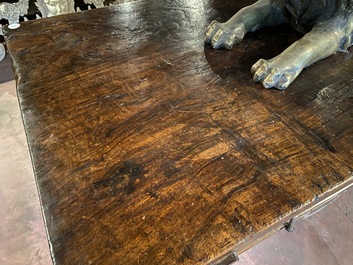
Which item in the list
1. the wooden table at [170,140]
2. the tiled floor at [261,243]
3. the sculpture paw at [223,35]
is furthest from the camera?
the tiled floor at [261,243]

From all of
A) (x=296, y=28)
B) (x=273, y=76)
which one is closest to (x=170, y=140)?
(x=273, y=76)

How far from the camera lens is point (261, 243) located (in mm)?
1101

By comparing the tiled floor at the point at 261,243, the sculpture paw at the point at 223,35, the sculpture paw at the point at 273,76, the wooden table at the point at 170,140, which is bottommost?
→ the tiled floor at the point at 261,243

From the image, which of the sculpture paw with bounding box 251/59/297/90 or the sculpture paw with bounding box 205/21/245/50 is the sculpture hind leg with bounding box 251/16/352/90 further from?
the sculpture paw with bounding box 205/21/245/50

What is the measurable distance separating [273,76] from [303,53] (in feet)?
0.35

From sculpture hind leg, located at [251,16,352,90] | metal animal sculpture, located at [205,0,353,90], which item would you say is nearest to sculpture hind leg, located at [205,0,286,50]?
metal animal sculpture, located at [205,0,353,90]

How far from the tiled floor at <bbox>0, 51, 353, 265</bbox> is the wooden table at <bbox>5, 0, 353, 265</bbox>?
429mm

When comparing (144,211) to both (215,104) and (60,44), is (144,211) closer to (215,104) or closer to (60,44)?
(215,104)

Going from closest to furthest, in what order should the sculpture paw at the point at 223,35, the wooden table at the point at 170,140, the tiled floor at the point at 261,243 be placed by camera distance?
the wooden table at the point at 170,140
the sculpture paw at the point at 223,35
the tiled floor at the point at 261,243

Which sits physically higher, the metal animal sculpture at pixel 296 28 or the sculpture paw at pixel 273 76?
the metal animal sculpture at pixel 296 28

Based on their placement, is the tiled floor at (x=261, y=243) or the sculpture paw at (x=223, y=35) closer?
the sculpture paw at (x=223, y=35)

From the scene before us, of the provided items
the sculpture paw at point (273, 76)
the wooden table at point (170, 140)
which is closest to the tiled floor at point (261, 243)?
the wooden table at point (170, 140)

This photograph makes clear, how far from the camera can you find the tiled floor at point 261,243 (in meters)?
1.05

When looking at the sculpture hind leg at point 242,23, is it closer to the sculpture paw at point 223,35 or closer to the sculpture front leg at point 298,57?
the sculpture paw at point 223,35
